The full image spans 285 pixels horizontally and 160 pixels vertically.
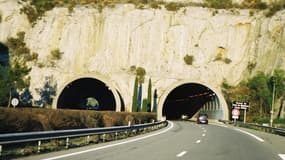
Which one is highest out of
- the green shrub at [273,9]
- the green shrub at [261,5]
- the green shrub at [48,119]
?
the green shrub at [261,5]

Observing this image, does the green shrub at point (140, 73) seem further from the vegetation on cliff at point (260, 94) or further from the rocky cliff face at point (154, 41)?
the vegetation on cliff at point (260, 94)

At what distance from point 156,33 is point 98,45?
10.2 m

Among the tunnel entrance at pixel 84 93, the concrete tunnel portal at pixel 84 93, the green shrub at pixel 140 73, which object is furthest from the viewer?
the green shrub at pixel 140 73

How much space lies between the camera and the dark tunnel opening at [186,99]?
71.8 m

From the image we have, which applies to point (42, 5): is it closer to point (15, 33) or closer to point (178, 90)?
point (15, 33)

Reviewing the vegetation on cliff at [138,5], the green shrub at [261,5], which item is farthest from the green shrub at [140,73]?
the green shrub at [261,5]

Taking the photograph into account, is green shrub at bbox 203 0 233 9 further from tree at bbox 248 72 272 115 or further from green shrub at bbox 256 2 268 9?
tree at bbox 248 72 272 115

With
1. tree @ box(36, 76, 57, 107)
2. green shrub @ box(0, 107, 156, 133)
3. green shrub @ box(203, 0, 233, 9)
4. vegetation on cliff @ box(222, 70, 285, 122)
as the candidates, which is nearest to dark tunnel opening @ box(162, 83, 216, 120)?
vegetation on cliff @ box(222, 70, 285, 122)

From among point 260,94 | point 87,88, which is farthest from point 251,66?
point 87,88

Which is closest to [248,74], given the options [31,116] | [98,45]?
[98,45]

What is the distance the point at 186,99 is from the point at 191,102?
56.0 inches

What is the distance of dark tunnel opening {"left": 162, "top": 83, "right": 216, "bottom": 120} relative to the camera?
71.8 meters

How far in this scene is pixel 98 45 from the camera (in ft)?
239

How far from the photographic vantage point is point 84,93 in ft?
252
